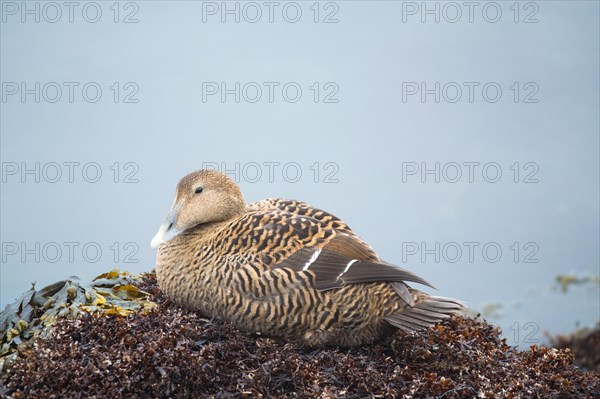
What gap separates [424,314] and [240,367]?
4.17 feet

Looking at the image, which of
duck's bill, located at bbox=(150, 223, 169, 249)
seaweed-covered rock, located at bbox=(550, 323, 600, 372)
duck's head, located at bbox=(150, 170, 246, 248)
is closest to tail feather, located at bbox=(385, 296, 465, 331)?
duck's head, located at bbox=(150, 170, 246, 248)

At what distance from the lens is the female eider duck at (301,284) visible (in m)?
4.77

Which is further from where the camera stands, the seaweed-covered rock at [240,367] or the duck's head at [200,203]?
the duck's head at [200,203]

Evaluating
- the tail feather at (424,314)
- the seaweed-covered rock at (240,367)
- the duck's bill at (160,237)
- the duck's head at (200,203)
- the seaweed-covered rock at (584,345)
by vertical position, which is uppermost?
the duck's head at (200,203)

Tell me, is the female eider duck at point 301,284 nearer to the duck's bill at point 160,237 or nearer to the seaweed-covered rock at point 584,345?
the duck's bill at point 160,237

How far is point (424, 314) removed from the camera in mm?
4844

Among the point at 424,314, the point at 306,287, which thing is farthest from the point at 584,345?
the point at 306,287

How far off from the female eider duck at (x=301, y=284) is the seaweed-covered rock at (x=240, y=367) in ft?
0.40

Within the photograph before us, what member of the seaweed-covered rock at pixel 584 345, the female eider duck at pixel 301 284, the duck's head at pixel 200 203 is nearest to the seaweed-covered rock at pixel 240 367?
the female eider duck at pixel 301 284

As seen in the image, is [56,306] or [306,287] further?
[56,306]

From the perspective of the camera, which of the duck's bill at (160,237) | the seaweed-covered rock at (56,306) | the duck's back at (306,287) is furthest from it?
the duck's bill at (160,237)

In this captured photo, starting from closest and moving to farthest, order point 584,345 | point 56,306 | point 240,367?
point 240,367 → point 56,306 → point 584,345

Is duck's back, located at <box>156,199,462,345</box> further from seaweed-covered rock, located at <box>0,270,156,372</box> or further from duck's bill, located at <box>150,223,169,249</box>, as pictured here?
seaweed-covered rock, located at <box>0,270,156,372</box>

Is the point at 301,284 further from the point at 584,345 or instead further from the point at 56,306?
the point at 584,345
